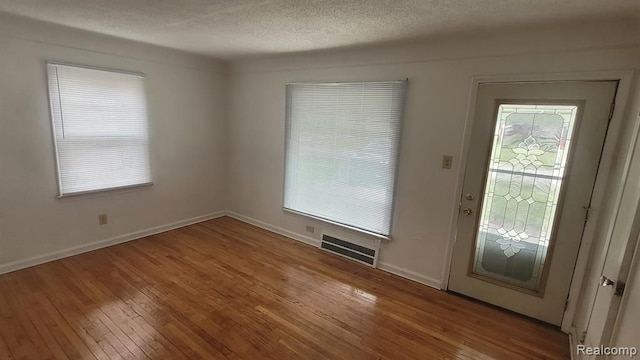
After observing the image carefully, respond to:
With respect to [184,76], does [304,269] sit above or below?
below

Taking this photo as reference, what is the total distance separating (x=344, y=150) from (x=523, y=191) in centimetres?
176

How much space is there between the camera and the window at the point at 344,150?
310 cm

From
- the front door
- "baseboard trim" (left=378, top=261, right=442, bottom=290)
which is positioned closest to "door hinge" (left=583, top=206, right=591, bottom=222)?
the front door

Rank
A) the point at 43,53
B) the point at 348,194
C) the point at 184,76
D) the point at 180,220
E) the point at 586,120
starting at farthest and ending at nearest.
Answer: the point at 180,220, the point at 184,76, the point at 348,194, the point at 43,53, the point at 586,120

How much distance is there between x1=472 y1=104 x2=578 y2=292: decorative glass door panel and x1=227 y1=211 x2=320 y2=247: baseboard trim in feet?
6.52

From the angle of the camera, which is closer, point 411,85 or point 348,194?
point 411,85

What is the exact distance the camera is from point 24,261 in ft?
9.78

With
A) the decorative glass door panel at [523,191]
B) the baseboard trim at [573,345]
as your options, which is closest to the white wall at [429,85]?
the decorative glass door panel at [523,191]

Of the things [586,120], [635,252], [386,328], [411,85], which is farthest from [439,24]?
[386,328]

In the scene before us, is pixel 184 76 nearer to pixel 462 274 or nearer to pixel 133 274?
pixel 133 274

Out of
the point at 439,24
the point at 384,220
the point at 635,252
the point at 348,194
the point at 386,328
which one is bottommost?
the point at 386,328

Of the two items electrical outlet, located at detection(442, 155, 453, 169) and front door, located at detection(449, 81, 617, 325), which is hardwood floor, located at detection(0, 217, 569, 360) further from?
electrical outlet, located at detection(442, 155, 453, 169)

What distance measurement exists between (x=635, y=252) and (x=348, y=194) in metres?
2.41

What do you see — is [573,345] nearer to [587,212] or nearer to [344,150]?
[587,212]
